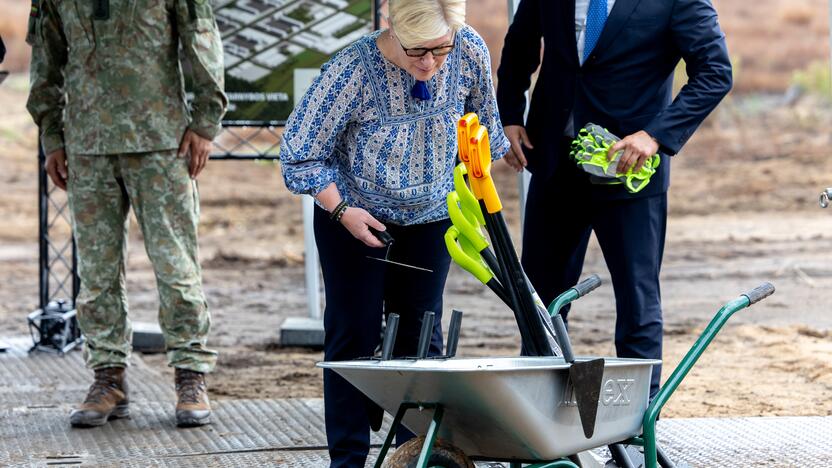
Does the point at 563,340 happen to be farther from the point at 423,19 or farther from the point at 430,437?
the point at 423,19

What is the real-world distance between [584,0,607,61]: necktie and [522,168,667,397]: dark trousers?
442 millimetres

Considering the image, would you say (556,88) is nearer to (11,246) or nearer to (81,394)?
(81,394)

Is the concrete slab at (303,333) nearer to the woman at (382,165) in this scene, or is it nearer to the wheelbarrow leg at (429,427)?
the woman at (382,165)

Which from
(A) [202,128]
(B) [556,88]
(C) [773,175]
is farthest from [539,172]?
(C) [773,175]

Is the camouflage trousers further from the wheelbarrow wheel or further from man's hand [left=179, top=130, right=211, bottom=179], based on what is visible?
the wheelbarrow wheel

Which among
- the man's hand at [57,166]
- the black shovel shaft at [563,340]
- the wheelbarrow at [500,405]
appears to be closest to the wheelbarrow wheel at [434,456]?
the wheelbarrow at [500,405]

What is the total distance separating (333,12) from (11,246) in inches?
307

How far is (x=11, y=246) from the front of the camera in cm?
1362

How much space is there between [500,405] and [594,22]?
1.73 m

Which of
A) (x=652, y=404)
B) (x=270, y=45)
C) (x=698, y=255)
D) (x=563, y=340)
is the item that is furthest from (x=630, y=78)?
(x=698, y=255)

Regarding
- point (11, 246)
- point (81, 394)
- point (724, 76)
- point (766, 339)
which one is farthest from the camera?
point (11, 246)

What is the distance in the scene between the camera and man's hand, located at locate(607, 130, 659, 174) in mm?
4211

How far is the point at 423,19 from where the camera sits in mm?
3562

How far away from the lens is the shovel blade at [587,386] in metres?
3.24
